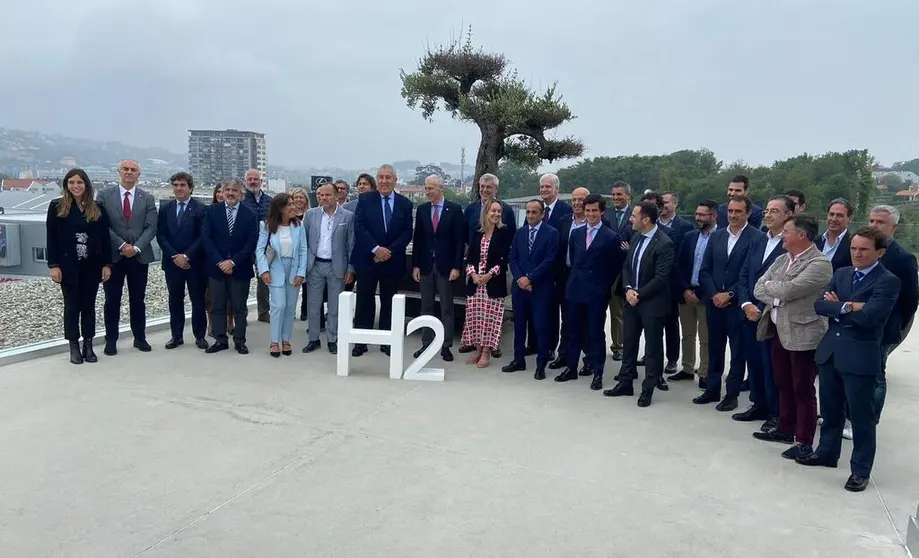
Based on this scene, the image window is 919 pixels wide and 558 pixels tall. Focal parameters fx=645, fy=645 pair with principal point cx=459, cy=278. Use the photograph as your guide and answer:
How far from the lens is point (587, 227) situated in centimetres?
570

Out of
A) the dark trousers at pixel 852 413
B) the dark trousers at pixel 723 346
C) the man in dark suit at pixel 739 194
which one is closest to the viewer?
the dark trousers at pixel 852 413

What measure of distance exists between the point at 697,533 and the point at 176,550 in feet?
8.05

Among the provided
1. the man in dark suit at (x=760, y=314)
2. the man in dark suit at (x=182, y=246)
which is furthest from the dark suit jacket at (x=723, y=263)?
the man in dark suit at (x=182, y=246)

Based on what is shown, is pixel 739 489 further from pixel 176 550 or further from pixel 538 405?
pixel 176 550

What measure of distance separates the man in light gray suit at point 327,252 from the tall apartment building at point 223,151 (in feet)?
80.6

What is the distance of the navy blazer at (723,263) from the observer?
500cm

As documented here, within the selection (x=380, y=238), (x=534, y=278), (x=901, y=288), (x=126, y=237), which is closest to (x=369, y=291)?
(x=380, y=238)

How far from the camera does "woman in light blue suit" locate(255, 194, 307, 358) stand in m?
6.31

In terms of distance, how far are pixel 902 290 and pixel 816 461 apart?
3.95 ft

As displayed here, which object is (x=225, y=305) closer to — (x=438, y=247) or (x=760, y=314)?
(x=438, y=247)

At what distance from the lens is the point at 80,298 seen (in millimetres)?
5930

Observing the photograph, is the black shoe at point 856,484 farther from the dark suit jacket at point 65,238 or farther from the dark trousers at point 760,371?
the dark suit jacket at point 65,238

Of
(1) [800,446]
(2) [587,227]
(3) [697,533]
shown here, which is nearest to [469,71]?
(2) [587,227]

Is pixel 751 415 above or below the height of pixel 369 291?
below
